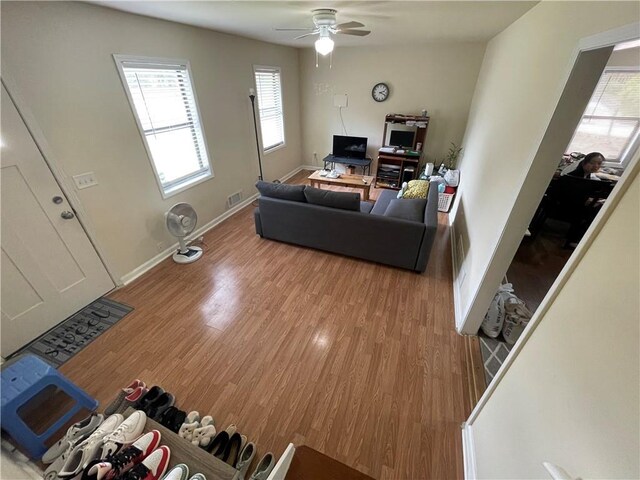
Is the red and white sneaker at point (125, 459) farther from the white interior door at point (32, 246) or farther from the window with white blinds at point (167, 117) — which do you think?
the window with white blinds at point (167, 117)

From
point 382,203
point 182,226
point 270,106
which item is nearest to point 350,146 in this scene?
point 270,106

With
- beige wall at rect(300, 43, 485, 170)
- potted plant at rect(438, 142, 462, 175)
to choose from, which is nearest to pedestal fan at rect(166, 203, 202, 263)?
beige wall at rect(300, 43, 485, 170)

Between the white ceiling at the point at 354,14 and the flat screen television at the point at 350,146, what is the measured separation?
2.15 m

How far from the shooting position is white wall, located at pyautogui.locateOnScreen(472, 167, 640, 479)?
2.07 ft

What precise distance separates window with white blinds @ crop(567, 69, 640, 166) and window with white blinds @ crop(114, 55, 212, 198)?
5.61m

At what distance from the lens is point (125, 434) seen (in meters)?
1.28

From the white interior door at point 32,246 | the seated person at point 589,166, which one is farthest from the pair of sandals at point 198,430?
the seated person at point 589,166

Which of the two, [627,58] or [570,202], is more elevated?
[627,58]

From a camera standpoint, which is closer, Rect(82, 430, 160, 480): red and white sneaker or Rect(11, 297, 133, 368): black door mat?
Rect(82, 430, 160, 480): red and white sneaker

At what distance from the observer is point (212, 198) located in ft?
12.0

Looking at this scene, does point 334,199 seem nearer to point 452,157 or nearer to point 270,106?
point 270,106

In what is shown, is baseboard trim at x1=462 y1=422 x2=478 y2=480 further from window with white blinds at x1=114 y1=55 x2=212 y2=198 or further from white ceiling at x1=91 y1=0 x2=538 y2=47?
window with white blinds at x1=114 y1=55 x2=212 y2=198

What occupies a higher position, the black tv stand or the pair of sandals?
the black tv stand

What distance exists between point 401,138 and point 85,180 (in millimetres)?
4747
